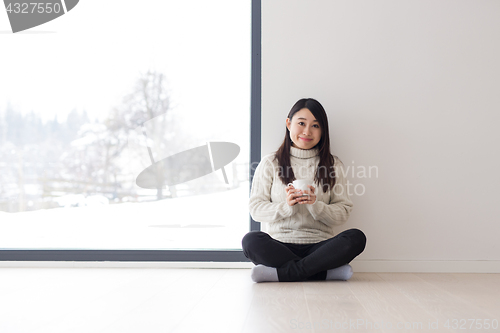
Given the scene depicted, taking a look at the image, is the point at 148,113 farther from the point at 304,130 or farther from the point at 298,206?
the point at 298,206

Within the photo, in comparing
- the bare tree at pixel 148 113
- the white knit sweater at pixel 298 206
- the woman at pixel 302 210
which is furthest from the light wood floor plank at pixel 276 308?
the bare tree at pixel 148 113

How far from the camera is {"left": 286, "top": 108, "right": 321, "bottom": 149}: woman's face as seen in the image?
6.56 feet

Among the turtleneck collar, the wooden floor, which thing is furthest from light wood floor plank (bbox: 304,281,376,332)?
→ the turtleneck collar

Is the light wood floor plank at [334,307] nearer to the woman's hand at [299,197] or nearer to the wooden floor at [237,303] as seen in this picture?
the wooden floor at [237,303]

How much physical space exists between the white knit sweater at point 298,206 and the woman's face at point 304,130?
0.04 m

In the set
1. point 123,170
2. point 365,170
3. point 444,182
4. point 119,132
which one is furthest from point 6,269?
point 444,182

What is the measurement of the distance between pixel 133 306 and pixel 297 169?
3.42 ft

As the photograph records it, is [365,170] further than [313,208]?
Yes

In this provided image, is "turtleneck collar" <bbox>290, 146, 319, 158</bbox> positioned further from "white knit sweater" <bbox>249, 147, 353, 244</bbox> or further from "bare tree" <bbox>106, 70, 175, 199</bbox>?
"bare tree" <bbox>106, 70, 175, 199</bbox>

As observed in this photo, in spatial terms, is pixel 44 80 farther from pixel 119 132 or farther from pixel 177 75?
pixel 177 75

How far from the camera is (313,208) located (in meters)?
1.86

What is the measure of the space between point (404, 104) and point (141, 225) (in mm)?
1534

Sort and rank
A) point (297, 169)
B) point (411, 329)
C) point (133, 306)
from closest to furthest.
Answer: point (411, 329) < point (133, 306) < point (297, 169)

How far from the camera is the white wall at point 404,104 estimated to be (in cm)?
210
